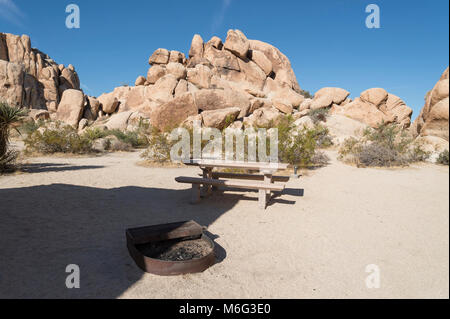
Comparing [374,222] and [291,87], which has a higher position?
[291,87]

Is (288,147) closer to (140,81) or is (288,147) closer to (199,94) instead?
(199,94)

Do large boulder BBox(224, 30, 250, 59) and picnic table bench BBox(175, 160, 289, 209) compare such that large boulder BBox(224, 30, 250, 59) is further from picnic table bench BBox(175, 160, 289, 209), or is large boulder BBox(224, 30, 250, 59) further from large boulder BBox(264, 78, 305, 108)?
picnic table bench BBox(175, 160, 289, 209)

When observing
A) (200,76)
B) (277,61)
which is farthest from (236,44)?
(200,76)

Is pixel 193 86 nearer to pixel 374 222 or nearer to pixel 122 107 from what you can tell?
pixel 122 107

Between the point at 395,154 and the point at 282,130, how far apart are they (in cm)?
455

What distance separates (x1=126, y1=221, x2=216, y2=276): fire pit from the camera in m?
2.48

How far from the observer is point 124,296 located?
7.11 ft

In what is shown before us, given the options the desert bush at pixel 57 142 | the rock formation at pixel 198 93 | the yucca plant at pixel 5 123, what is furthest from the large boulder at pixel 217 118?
the yucca plant at pixel 5 123

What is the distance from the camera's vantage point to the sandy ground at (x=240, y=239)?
2203 millimetres

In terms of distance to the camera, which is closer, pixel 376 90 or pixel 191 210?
pixel 191 210

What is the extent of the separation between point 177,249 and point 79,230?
148cm

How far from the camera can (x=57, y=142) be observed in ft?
37.0

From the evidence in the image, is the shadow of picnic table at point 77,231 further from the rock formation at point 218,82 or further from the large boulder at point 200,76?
the large boulder at point 200,76

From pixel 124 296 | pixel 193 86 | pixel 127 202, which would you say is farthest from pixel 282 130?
pixel 193 86
